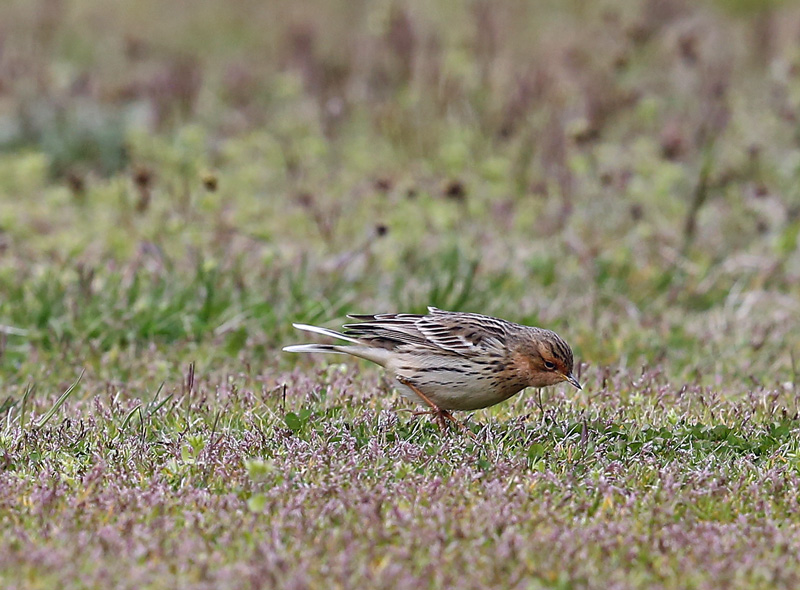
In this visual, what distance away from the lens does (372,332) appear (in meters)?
5.75

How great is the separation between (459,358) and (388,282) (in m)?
2.83

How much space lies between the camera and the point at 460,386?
530cm

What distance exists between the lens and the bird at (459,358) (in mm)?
5312

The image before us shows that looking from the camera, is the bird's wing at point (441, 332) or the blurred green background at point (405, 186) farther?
the blurred green background at point (405, 186)

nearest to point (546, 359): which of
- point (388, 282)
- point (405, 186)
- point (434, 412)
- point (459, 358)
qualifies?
point (459, 358)

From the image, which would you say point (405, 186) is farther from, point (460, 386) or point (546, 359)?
point (460, 386)

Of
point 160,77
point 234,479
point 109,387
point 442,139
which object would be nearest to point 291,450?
point 234,479

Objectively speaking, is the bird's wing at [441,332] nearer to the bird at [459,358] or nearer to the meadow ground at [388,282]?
the bird at [459,358]

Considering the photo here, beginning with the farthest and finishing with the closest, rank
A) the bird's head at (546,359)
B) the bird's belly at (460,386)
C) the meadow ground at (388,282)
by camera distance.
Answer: the bird's head at (546,359)
the bird's belly at (460,386)
the meadow ground at (388,282)

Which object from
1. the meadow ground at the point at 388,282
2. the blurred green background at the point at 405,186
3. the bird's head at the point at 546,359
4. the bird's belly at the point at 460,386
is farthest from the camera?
the blurred green background at the point at 405,186

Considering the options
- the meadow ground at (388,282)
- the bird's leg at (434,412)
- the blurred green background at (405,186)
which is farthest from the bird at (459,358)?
the blurred green background at (405,186)

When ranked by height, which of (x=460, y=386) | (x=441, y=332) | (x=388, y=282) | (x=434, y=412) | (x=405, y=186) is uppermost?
(x=441, y=332)

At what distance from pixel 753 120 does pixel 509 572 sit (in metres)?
9.21

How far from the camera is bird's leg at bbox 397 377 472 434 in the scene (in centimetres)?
538
